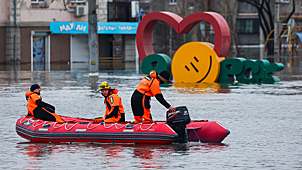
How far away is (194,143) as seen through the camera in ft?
35.4

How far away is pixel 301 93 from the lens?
19.9 m

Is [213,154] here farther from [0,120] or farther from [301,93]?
[301,93]

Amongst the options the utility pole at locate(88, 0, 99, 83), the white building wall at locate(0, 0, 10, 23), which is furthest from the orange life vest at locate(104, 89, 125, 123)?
the white building wall at locate(0, 0, 10, 23)

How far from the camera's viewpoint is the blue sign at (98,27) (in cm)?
4250

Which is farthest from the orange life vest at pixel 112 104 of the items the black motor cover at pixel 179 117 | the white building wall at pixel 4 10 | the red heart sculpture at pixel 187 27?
the white building wall at pixel 4 10

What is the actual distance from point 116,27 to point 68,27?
155 inches

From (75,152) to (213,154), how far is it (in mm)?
2473

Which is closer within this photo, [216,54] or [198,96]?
[198,96]

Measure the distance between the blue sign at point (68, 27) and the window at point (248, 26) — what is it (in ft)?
140

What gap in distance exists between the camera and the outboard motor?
10615mm

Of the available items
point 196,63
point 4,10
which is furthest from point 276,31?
point 196,63

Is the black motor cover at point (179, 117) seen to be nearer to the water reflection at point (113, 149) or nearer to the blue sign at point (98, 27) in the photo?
the water reflection at point (113, 149)

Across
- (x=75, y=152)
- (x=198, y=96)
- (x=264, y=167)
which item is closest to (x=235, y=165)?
(x=264, y=167)

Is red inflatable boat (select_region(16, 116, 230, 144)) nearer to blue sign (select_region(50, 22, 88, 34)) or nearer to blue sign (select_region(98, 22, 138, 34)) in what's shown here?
blue sign (select_region(50, 22, 88, 34))
